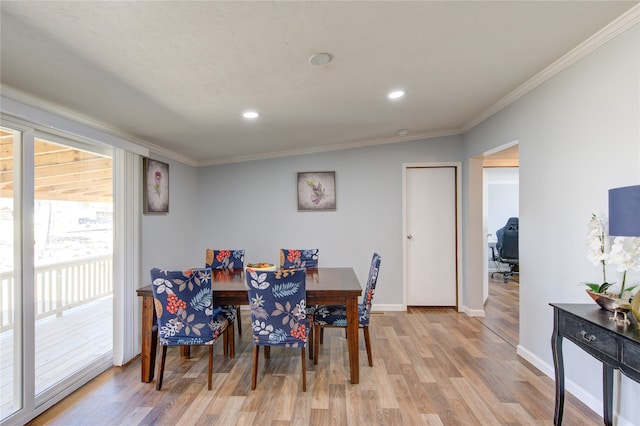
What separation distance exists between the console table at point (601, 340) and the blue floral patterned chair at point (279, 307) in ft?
5.42

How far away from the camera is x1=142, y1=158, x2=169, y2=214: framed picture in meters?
3.15

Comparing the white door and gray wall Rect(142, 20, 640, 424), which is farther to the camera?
the white door

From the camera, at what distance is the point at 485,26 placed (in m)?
1.66

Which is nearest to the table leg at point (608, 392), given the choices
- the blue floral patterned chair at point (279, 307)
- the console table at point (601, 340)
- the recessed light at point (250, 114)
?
the console table at point (601, 340)

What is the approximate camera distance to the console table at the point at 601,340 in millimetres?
1392

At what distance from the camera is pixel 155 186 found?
331 centimetres

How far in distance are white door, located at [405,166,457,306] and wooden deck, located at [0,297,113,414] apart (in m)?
3.70

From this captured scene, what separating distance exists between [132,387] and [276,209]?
8.53ft

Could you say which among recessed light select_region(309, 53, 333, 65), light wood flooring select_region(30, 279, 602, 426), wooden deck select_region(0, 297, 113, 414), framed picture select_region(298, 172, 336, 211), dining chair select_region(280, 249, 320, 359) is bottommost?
light wood flooring select_region(30, 279, 602, 426)

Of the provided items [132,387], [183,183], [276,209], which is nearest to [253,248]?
[276,209]

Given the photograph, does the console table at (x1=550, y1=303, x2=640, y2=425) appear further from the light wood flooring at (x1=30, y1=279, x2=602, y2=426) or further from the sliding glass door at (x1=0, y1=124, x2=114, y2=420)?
the sliding glass door at (x1=0, y1=124, x2=114, y2=420)

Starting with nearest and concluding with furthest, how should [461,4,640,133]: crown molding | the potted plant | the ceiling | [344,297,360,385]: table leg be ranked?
the ceiling
the potted plant
[461,4,640,133]: crown molding
[344,297,360,385]: table leg

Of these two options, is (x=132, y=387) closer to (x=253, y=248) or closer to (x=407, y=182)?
(x=253, y=248)

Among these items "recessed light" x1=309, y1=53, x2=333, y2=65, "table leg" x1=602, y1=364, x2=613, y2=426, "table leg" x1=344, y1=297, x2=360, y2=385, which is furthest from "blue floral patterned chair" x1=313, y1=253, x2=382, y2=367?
"recessed light" x1=309, y1=53, x2=333, y2=65
